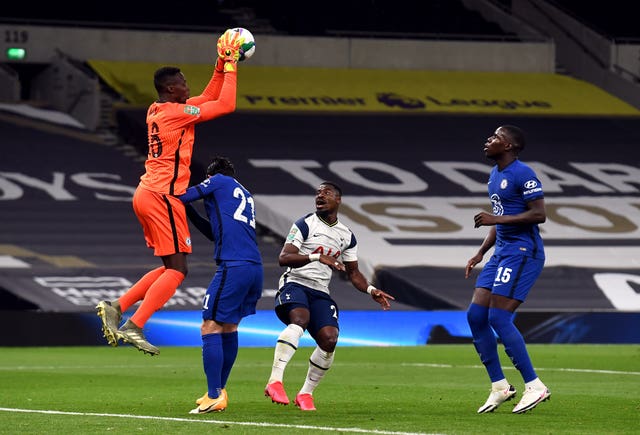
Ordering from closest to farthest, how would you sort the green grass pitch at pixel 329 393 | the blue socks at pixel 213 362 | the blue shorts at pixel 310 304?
the green grass pitch at pixel 329 393, the blue socks at pixel 213 362, the blue shorts at pixel 310 304

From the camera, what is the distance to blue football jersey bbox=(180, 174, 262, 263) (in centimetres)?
1123

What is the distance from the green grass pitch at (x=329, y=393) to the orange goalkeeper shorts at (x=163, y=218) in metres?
1.34

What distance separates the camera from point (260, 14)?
3728cm

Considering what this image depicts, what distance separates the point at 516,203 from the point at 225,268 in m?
2.40

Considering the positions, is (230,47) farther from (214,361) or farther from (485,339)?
(485,339)

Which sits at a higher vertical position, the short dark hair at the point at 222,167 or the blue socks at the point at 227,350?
the short dark hair at the point at 222,167

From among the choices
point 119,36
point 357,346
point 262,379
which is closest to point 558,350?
point 357,346

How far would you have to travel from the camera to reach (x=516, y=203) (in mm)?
11414

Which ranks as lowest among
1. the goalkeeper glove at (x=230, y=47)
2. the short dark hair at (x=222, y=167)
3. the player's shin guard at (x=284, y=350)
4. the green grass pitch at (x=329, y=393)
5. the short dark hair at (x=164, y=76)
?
the green grass pitch at (x=329, y=393)

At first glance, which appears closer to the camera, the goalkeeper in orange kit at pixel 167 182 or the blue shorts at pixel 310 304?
the goalkeeper in orange kit at pixel 167 182

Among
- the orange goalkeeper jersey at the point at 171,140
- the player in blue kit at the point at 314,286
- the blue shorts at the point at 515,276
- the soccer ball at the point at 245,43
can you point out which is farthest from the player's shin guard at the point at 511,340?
the soccer ball at the point at 245,43

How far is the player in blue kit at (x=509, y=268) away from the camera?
1122 cm

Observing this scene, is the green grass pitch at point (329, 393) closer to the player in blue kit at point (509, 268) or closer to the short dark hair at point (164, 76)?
the player in blue kit at point (509, 268)

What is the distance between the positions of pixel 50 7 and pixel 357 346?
15136 millimetres
